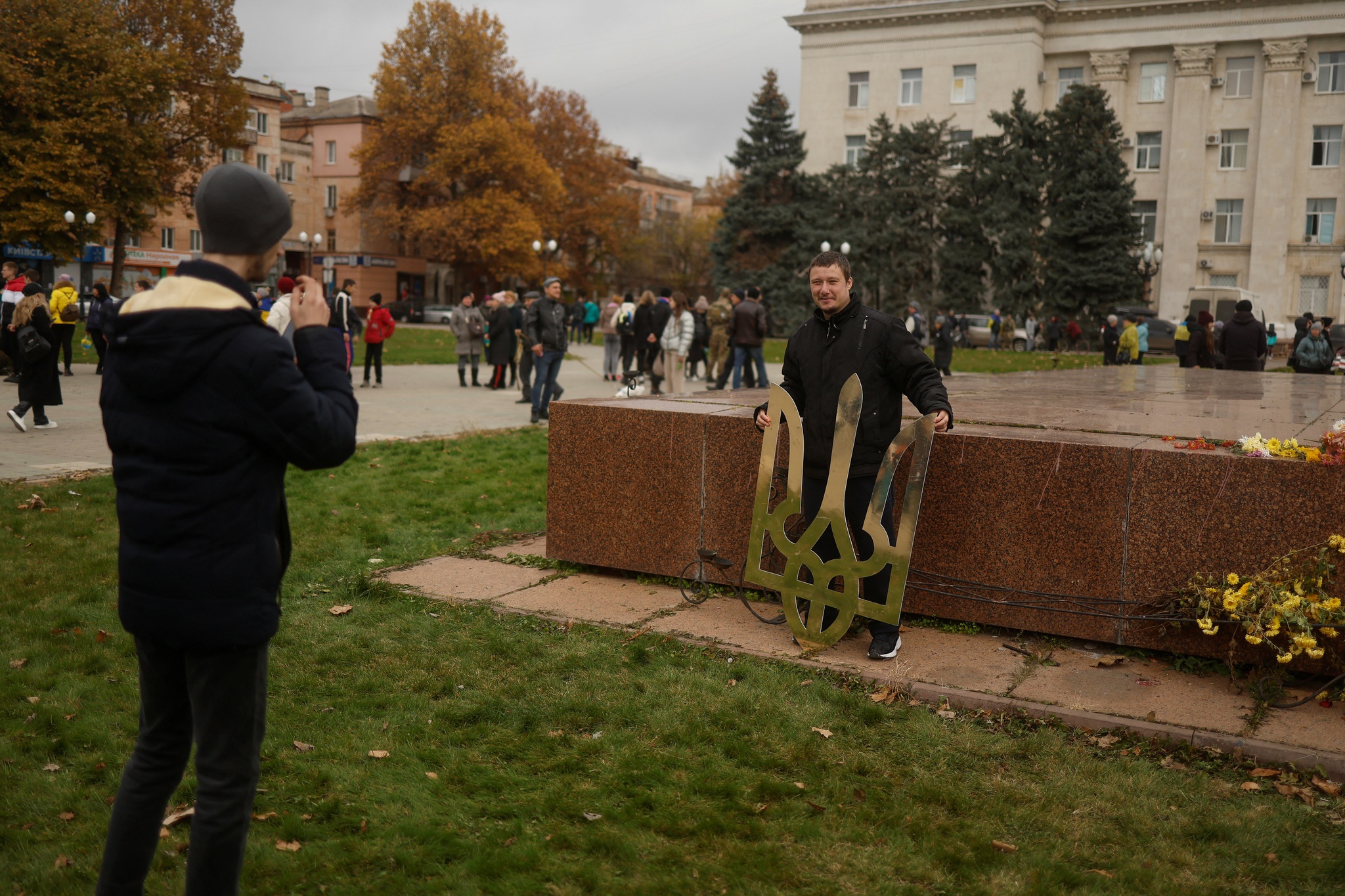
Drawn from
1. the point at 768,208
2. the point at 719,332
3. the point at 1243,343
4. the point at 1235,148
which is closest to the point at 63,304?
the point at 719,332

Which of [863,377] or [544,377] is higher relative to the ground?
[863,377]

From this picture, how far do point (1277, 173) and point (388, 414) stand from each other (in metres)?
48.6

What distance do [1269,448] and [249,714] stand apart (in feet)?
15.2

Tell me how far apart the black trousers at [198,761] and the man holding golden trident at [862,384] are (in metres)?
3.32

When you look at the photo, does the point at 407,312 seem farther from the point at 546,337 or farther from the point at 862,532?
the point at 862,532

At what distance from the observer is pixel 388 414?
55.4 ft

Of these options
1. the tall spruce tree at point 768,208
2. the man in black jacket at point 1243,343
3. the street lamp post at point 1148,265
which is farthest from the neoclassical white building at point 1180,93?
the man in black jacket at point 1243,343

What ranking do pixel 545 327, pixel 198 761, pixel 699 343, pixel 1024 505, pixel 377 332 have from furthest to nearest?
pixel 699 343 → pixel 377 332 → pixel 545 327 → pixel 1024 505 → pixel 198 761

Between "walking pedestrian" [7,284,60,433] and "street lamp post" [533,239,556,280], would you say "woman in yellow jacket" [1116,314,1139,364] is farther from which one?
"street lamp post" [533,239,556,280]

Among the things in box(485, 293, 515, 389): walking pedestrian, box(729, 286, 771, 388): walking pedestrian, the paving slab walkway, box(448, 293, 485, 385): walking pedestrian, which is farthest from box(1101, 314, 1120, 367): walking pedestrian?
the paving slab walkway

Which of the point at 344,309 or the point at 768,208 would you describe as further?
the point at 768,208

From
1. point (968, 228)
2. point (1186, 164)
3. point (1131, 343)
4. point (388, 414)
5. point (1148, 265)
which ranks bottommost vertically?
point (388, 414)

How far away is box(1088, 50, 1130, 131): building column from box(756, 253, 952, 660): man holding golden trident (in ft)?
181

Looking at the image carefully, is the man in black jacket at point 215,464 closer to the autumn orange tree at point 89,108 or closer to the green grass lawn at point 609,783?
the green grass lawn at point 609,783
